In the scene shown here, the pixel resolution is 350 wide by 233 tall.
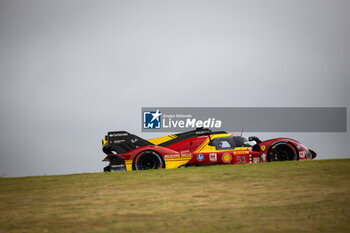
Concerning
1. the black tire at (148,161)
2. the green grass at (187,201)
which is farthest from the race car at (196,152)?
the green grass at (187,201)

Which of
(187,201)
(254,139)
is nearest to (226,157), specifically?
(254,139)

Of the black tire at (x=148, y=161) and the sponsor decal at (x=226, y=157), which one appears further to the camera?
the sponsor decal at (x=226, y=157)

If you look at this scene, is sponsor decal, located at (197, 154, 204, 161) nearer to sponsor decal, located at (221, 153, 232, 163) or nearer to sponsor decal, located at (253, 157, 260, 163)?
sponsor decal, located at (221, 153, 232, 163)

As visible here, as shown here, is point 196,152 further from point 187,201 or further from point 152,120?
point 187,201

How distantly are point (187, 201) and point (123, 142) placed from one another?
22.2ft

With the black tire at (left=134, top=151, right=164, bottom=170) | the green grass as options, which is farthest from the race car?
the green grass

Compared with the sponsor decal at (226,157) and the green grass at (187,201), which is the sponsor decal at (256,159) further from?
the green grass at (187,201)

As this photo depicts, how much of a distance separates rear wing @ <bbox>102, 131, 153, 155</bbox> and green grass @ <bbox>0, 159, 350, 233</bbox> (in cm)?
185

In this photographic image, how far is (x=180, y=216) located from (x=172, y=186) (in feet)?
10.1

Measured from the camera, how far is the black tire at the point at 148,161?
14477 millimetres

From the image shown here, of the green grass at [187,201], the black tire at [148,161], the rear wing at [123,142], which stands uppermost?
the rear wing at [123,142]

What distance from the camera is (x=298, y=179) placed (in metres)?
10.6

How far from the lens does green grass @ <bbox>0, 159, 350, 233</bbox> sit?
6766 mm

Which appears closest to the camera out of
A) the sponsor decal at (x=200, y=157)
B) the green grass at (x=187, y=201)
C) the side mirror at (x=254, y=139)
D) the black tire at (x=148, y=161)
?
Answer: the green grass at (x=187, y=201)
